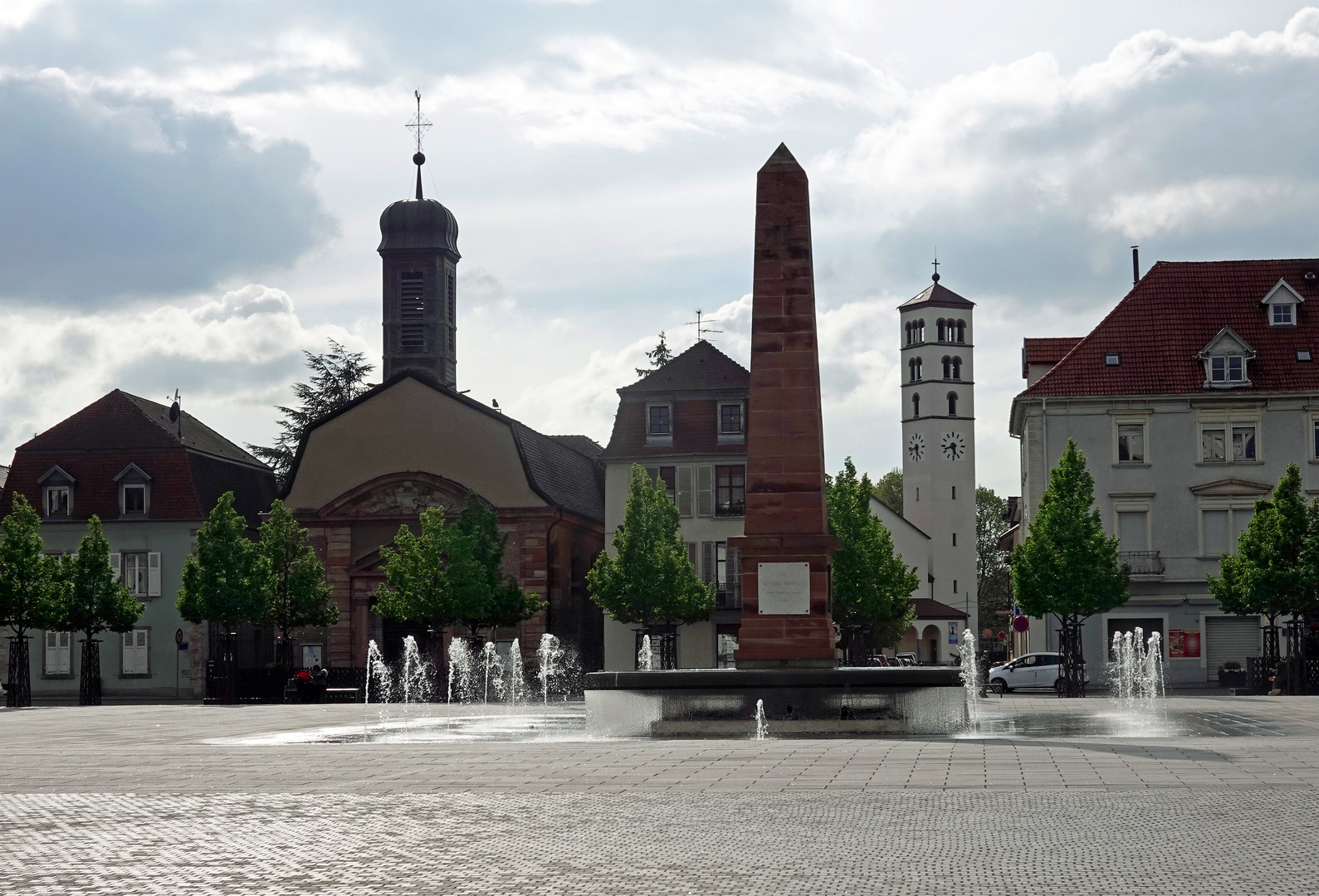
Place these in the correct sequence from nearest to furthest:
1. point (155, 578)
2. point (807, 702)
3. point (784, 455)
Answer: point (807, 702) < point (784, 455) < point (155, 578)

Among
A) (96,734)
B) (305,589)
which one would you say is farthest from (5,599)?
(96,734)

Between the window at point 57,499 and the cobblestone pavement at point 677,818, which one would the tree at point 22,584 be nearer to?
the window at point 57,499

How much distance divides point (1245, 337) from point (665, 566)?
64.0 ft

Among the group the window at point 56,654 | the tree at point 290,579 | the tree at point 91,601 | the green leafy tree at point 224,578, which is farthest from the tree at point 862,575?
the window at point 56,654

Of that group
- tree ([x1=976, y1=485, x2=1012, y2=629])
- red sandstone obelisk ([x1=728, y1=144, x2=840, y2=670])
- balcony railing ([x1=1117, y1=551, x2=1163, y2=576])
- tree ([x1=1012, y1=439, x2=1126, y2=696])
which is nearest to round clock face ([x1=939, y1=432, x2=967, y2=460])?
tree ([x1=976, y1=485, x2=1012, y2=629])

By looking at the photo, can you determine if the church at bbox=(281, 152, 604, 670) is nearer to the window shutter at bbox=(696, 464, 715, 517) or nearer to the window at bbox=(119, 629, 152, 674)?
the window shutter at bbox=(696, 464, 715, 517)

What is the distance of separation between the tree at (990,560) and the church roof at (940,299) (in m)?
18.6

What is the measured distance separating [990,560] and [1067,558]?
6315 cm

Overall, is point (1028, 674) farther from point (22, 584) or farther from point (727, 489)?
point (22, 584)

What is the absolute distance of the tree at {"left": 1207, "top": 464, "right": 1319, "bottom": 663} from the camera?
1625 inches

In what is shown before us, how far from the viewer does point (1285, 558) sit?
4169cm

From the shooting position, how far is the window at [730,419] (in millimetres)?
55625

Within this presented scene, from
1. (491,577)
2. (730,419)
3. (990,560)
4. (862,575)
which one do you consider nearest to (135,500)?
(491,577)

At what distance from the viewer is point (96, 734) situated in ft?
79.5
